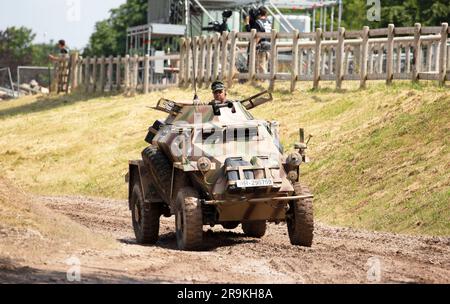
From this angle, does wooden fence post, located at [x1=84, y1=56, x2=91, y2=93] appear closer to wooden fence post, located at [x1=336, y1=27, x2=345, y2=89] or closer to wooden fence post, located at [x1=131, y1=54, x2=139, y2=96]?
wooden fence post, located at [x1=131, y1=54, x2=139, y2=96]

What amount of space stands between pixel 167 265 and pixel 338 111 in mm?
14411

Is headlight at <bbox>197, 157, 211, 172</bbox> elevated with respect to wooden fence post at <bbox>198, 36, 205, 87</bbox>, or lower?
lower

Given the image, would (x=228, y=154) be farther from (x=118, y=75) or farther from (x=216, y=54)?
(x=118, y=75)

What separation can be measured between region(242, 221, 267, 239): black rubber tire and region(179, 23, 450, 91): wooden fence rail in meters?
7.31

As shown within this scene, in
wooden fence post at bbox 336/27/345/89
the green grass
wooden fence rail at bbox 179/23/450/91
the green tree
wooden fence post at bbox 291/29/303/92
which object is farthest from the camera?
the green tree

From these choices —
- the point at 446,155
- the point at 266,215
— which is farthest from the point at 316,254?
the point at 446,155

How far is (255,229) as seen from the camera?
1861 centimetres

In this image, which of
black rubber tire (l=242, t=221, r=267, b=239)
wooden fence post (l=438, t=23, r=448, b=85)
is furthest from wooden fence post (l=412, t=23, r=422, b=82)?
black rubber tire (l=242, t=221, r=267, b=239)

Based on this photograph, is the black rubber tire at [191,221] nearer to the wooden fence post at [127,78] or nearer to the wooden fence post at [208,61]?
the wooden fence post at [208,61]

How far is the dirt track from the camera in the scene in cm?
1269

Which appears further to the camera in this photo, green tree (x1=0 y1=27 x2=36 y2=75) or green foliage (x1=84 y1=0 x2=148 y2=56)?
green tree (x1=0 y1=27 x2=36 y2=75)

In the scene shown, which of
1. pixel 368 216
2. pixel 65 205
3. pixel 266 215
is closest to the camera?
pixel 266 215

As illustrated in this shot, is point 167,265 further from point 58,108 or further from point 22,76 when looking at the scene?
point 22,76
